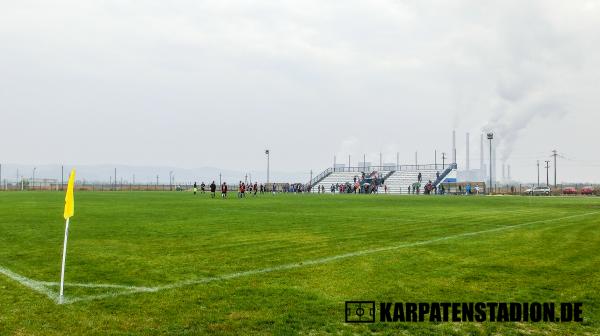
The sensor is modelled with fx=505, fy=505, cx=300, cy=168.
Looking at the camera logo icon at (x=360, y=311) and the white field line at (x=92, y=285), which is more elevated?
the white field line at (x=92, y=285)

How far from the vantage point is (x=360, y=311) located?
5.90m

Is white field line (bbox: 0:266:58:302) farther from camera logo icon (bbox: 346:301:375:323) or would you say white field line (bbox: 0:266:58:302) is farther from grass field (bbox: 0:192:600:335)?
camera logo icon (bbox: 346:301:375:323)

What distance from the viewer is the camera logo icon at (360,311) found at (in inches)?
221

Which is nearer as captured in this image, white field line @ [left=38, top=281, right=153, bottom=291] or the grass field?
the grass field

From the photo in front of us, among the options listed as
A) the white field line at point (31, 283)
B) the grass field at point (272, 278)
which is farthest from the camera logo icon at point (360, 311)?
the white field line at point (31, 283)

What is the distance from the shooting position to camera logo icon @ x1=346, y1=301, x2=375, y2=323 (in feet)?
18.4

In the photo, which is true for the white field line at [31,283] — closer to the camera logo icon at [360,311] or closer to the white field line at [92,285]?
the white field line at [92,285]

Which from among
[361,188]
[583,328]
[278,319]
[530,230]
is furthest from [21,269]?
[361,188]

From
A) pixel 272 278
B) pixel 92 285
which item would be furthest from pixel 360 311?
Answer: pixel 92 285

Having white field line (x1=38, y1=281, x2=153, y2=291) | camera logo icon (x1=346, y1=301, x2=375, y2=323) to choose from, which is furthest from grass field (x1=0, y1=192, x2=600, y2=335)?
camera logo icon (x1=346, y1=301, x2=375, y2=323)

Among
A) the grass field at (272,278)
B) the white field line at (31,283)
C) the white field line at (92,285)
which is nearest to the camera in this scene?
the grass field at (272,278)

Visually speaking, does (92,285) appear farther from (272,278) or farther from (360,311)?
(360,311)

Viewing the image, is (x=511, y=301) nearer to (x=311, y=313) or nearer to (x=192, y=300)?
(x=311, y=313)

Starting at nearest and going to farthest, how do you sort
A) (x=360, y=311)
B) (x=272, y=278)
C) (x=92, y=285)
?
(x=360, y=311), (x=92, y=285), (x=272, y=278)
